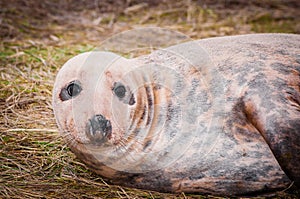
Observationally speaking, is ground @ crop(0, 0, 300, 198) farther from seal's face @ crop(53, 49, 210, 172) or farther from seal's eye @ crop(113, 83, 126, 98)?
seal's eye @ crop(113, 83, 126, 98)

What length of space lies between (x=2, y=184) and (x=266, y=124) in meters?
1.52

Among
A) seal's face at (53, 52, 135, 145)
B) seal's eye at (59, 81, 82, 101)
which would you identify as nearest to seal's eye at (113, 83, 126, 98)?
seal's face at (53, 52, 135, 145)

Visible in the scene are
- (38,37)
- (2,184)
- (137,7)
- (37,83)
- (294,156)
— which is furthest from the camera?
(137,7)

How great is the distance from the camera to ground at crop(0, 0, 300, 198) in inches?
111

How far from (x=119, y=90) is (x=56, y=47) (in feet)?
9.01

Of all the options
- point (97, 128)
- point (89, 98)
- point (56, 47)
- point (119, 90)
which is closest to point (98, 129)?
point (97, 128)

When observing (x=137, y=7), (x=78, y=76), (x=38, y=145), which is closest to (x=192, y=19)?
(x=137, y=7)

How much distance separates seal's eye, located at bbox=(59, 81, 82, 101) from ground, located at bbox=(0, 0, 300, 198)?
0.54 metres

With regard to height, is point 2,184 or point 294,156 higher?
point 294,156

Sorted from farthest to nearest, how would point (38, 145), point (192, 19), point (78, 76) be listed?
point (192, 19) < point (38, 145) < point (78, 76)

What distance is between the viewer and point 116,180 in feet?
8.93

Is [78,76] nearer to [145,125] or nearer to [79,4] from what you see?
[145,125]

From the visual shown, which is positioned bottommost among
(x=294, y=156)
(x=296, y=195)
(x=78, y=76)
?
(x=296, y=195)

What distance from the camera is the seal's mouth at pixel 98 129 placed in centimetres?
242
